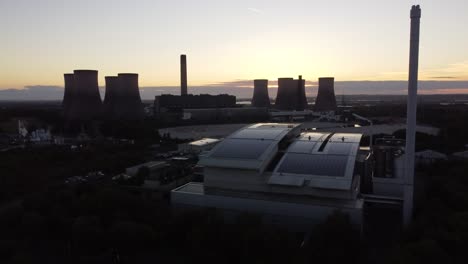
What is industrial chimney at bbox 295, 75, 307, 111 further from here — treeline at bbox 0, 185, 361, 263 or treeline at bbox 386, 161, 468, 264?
treeline at bbox 0, 185, 361, 263

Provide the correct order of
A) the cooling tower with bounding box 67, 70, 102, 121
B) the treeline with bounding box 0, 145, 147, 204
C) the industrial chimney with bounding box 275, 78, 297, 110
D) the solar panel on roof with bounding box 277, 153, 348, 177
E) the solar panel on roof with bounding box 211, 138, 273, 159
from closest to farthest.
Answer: the solar panel on roof with bounding box 277, 153, 348, 177, the solar panel on roof with bounding box 211, 138, 273, 159, the treeline with bounding box 0, 145, 147, 204, the cooling tower with bounding box 67, 70, 102, 121, the industrial chimney with bounding box 275, 78, 297, 110

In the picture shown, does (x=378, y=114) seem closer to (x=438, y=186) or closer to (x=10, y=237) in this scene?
(x=438, y=186)

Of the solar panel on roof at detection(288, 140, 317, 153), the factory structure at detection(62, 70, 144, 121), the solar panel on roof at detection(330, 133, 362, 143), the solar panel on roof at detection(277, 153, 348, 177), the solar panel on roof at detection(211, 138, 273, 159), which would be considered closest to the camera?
the solar panel on roof at detection(277, 153, 348, 177)

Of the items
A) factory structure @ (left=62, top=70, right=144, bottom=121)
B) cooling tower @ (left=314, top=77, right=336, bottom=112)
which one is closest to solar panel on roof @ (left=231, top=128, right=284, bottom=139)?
factory structure @ (left=62, top=70, right=144, bottom=121)

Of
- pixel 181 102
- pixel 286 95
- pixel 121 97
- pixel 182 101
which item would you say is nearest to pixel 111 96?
pixel 121 97

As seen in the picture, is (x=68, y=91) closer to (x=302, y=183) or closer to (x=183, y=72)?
(x=183, y=72)

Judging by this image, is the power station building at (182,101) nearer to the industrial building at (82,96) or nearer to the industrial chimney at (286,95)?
the industrial chimney at (286,95)

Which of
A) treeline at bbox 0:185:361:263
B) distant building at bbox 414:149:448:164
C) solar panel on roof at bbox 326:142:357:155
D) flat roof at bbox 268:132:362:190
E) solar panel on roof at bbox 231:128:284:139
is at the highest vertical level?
solar panel on roof at bbox 231:128:284:139

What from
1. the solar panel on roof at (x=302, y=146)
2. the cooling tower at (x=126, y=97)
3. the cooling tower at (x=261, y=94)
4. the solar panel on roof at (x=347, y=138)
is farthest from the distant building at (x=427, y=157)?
the cooling tower at (x=261, y=94)
